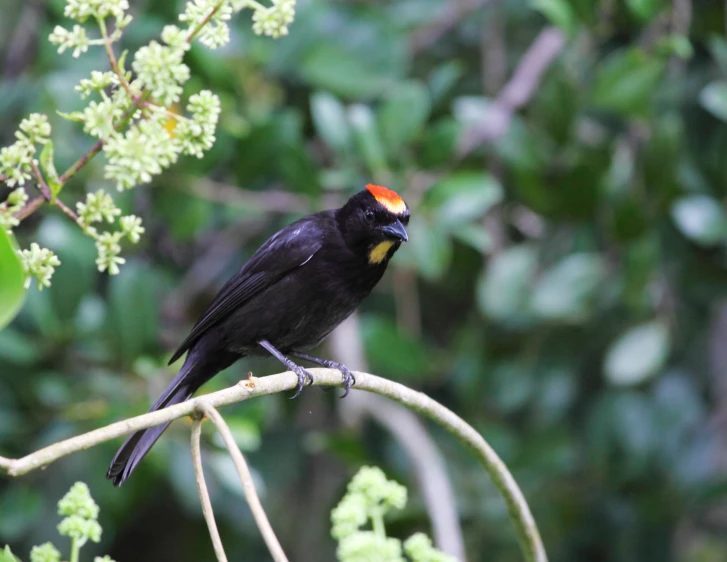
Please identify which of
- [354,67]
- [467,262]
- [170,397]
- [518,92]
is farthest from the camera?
[467,262]

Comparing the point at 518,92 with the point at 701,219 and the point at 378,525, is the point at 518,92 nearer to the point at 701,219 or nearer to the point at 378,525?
the point at 701,219

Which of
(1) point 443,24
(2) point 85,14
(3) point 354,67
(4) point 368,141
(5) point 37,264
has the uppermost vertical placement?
(1) point 443,24

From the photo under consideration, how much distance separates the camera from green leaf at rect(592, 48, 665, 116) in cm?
380

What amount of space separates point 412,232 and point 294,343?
2.89 feet

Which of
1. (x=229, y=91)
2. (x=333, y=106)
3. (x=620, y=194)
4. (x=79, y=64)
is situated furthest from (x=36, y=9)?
(x=620, y=194)

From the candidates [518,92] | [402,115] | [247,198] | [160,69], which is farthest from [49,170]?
[518,92]

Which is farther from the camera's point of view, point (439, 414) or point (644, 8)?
point (644, 8)

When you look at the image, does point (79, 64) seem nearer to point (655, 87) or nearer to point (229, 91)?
point (229, 91)

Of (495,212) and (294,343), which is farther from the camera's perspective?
(495,212)

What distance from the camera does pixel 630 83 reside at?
3797 mm

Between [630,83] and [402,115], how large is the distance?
3.09 feet

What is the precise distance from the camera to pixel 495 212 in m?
4.91

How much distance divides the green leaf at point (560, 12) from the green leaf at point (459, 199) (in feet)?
2.31

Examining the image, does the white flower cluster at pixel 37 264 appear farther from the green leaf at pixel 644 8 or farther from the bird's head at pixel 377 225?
Answer: the green leaf at pixel 644 8
